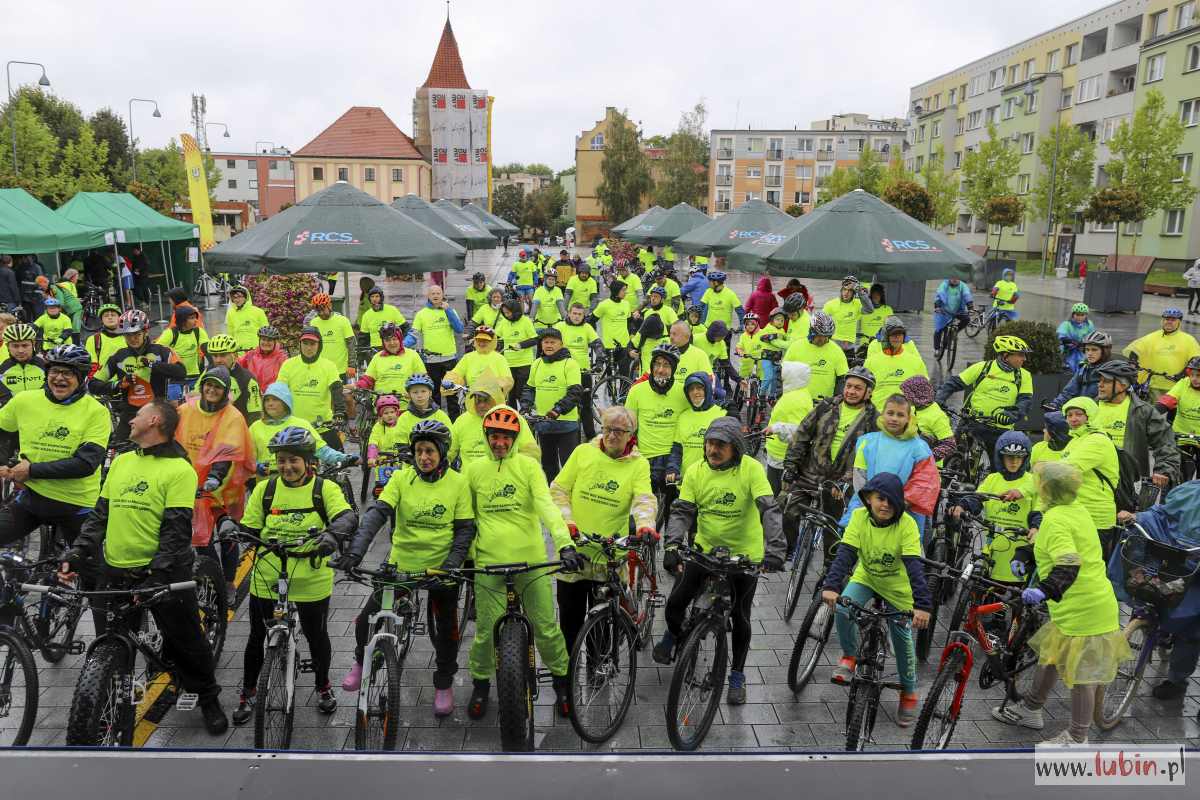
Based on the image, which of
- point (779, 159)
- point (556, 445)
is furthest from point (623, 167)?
point (556, 445)

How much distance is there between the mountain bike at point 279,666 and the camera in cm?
459

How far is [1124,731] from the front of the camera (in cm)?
548

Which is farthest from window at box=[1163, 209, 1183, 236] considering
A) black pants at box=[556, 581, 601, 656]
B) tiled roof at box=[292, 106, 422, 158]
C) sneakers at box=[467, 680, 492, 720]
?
tiled roof at box=[292, 106, 422, 158]

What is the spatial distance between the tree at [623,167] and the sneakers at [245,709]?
7533cm

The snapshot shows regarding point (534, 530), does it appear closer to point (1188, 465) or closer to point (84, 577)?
point (84, 577)

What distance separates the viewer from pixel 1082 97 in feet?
165

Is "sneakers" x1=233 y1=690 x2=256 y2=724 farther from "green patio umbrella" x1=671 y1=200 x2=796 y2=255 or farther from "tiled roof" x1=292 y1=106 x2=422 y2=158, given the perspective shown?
"tiled roof" x1=292 y1=106 x2=422 y2=158

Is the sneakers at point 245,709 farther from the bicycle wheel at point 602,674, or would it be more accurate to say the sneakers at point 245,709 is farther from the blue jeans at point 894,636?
the blue jeans at point 894,636

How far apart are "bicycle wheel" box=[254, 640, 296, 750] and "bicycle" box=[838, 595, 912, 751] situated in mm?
3103

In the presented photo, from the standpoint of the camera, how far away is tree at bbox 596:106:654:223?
3088 inches

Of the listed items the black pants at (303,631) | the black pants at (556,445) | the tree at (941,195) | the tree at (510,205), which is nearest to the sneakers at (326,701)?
the black pants at (303,631)

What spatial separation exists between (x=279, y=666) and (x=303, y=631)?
0.57 m

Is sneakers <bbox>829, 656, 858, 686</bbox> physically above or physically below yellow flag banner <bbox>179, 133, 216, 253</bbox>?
below

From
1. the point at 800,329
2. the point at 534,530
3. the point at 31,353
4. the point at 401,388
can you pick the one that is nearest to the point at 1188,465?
the point at 800,329
